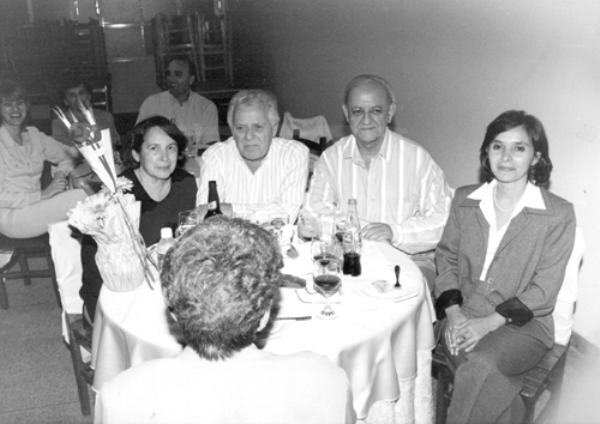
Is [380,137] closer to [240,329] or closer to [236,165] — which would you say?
[236,165]

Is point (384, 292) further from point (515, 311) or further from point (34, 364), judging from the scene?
point (34, 364)

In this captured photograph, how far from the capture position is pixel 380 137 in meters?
3.00

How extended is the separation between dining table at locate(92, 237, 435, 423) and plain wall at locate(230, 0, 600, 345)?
4.08 ft

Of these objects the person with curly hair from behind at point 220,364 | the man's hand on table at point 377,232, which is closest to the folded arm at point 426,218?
the man's hand on table at point 377,232

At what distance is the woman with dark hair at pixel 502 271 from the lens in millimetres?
2084

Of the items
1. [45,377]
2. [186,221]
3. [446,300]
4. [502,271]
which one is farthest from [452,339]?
[45,377]

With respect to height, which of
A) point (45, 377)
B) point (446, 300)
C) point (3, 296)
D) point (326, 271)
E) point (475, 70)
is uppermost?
Answer: point (475, 70)

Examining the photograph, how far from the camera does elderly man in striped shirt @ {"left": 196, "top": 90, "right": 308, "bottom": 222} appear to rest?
3066 mm

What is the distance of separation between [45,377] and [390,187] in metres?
2.12

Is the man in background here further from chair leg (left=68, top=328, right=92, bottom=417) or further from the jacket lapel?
the jacket lapel

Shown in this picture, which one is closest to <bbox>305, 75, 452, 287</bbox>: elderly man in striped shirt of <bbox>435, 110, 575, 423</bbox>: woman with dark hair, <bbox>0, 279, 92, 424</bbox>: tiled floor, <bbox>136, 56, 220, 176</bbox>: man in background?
<bbox>435, 110, 575, 423</bbox>: woman with dark hair

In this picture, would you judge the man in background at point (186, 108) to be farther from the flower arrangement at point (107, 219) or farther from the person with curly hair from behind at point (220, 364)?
the person with curly hair from behind at point (220, 364)

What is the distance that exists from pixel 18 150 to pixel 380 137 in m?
2.65

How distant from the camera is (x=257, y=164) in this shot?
3.21 meters
